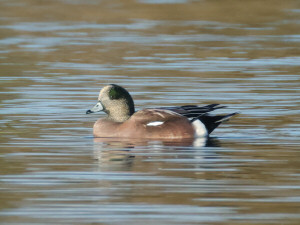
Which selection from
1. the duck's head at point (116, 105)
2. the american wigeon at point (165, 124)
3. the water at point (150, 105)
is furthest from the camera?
the duck's head at point (116, 105)

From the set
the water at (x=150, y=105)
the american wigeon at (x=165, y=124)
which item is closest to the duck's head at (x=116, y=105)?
the american wigeon at (x=165, y=124)

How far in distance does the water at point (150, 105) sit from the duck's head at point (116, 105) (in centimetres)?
39

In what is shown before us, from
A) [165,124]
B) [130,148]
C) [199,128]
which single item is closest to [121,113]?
[165,124]

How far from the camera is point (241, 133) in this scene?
40.3 feet

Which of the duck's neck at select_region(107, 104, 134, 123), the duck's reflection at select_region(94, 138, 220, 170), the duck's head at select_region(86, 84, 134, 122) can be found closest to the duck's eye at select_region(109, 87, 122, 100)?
the duck's head at select_region(86, 84, 134, 122)

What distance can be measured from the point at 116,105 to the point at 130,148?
129 cm

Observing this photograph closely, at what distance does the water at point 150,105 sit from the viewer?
26.8 ft

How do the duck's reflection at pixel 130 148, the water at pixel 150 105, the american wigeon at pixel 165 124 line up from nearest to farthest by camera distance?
the water at pixel 150 105 → the duck's reflection at pixel 130 148 → the american wigeon at pixel 165 124

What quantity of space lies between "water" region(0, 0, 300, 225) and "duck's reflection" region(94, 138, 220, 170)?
2 cm

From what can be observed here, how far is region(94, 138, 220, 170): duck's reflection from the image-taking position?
1029 centimetres

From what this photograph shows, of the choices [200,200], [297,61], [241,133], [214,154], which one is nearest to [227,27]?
[297,61]

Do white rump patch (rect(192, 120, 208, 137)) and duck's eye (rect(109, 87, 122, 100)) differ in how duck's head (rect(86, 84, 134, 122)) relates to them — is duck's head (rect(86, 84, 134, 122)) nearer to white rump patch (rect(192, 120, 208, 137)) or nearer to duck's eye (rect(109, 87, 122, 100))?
duck's eye (rect(109, 87, 122, 100))

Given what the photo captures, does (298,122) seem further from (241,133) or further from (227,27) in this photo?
(227,27)

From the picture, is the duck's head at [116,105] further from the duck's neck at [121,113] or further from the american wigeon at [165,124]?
the american wigeon at [165,124]
